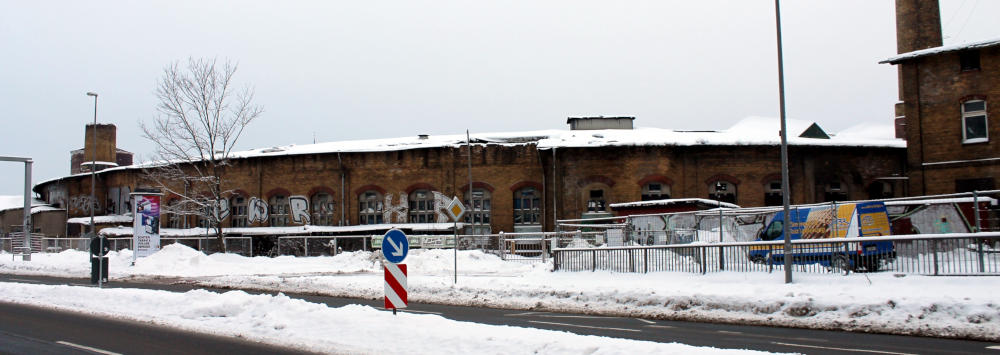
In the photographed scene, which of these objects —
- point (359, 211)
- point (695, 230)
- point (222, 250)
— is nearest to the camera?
point (695, 230)

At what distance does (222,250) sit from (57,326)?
2396cm

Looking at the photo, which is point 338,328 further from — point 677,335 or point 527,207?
point 527,207

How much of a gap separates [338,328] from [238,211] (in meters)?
37.3

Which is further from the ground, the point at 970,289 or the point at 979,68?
the point at 979,68

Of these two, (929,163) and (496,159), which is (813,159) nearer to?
(929,163)

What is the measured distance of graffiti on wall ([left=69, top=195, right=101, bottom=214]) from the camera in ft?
178

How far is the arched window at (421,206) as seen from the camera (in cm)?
4156

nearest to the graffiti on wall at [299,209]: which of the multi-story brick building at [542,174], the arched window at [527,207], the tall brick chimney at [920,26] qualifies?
the multi-story brick building at [542,174]

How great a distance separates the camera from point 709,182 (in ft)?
125

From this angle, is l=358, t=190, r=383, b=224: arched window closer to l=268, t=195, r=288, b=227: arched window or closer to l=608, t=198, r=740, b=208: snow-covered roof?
l=268, t=195, r=288, b=227: arched window

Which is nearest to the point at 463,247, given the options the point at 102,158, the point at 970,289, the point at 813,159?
the point at 813,159

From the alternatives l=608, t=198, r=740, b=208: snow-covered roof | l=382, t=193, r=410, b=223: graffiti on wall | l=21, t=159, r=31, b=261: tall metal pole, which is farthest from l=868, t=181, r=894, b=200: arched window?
l=21, t=159, r=31, b=261: tall metal pole

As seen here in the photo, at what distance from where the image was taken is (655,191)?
3812cm

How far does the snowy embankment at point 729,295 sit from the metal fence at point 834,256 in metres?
0.25
